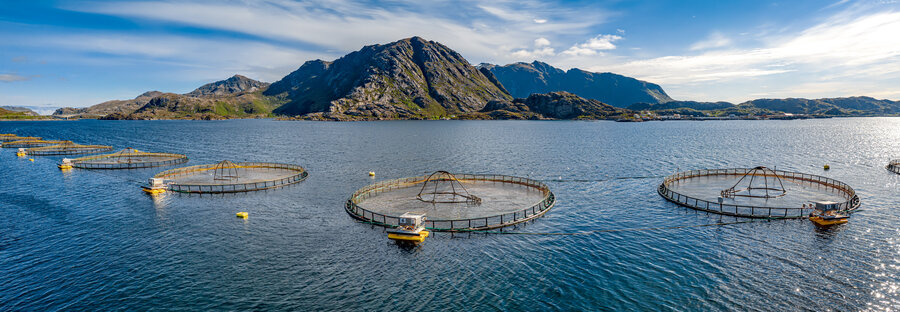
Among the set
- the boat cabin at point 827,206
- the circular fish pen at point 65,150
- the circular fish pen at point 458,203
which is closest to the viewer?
the boat cabin at point 827,206

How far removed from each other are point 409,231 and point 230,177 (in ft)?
226

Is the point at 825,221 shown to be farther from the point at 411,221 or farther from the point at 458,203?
the point at 411,221

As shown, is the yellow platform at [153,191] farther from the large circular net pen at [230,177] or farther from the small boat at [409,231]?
the small boat at [409,231]

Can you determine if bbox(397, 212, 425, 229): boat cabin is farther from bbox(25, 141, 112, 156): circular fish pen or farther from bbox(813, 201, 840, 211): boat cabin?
bbox(25, 141, 112, 156): circular fish pen

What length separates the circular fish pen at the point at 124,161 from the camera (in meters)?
127

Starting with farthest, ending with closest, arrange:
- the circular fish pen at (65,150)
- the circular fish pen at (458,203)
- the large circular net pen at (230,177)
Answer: the circular fish pen at (65,150) → the large circular net pen at (230,177) → the circular fish pen at (458,203)

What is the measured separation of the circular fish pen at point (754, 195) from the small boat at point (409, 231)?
157 feet

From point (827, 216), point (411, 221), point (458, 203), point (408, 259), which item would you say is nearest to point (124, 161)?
point (458, 203)

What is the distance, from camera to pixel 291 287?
4553 cm

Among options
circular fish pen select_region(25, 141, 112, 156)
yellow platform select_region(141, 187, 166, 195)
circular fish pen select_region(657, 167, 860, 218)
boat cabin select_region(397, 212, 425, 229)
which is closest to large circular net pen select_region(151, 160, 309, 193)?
yellow platform select_region(141, 187, 166, 195)

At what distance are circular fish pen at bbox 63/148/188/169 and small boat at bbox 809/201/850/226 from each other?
163m

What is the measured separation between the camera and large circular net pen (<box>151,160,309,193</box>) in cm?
9338

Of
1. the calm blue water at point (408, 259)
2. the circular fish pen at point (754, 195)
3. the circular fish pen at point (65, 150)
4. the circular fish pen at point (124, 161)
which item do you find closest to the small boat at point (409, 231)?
the calm blue water at point (408, 259)

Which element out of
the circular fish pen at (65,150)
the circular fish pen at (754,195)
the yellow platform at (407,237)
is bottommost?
the yellow platform at (407,237)
